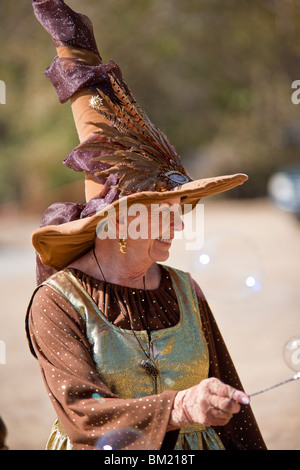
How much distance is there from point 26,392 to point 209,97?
55.5 feet

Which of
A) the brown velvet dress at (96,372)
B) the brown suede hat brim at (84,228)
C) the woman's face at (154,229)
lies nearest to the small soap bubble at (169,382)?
the brown velvet dress at (96,372)

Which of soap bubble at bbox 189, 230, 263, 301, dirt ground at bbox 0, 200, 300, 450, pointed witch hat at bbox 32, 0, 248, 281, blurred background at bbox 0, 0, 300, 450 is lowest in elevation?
dirt ground at bbox 0, 200, 300, 450

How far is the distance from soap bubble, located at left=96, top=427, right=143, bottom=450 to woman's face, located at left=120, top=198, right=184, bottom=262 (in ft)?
1.83

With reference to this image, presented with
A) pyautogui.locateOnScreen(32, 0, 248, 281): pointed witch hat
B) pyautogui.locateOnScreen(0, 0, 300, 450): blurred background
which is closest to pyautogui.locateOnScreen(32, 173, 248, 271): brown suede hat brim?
pyautogui.locateOnScreen(32, 0, 248, 281): pointed witch hat

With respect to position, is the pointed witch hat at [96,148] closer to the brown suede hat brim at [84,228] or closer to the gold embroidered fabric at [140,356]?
the brown suede hat brim at [84,228]

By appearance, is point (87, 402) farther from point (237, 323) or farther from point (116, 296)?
point (237, 323)

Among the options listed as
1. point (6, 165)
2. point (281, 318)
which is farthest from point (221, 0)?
point (281, 318)

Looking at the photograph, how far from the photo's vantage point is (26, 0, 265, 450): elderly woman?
176 cm

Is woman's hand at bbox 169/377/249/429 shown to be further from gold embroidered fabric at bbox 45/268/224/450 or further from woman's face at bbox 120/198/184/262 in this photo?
woman's face at bbox 120/198/184/262

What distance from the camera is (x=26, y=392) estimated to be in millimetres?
5371

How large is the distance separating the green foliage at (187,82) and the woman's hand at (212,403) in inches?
675

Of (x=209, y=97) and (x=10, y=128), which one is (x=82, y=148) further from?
(x=10, y=128)

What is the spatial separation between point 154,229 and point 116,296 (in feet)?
0.77

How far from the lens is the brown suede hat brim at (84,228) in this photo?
6.22 feet
